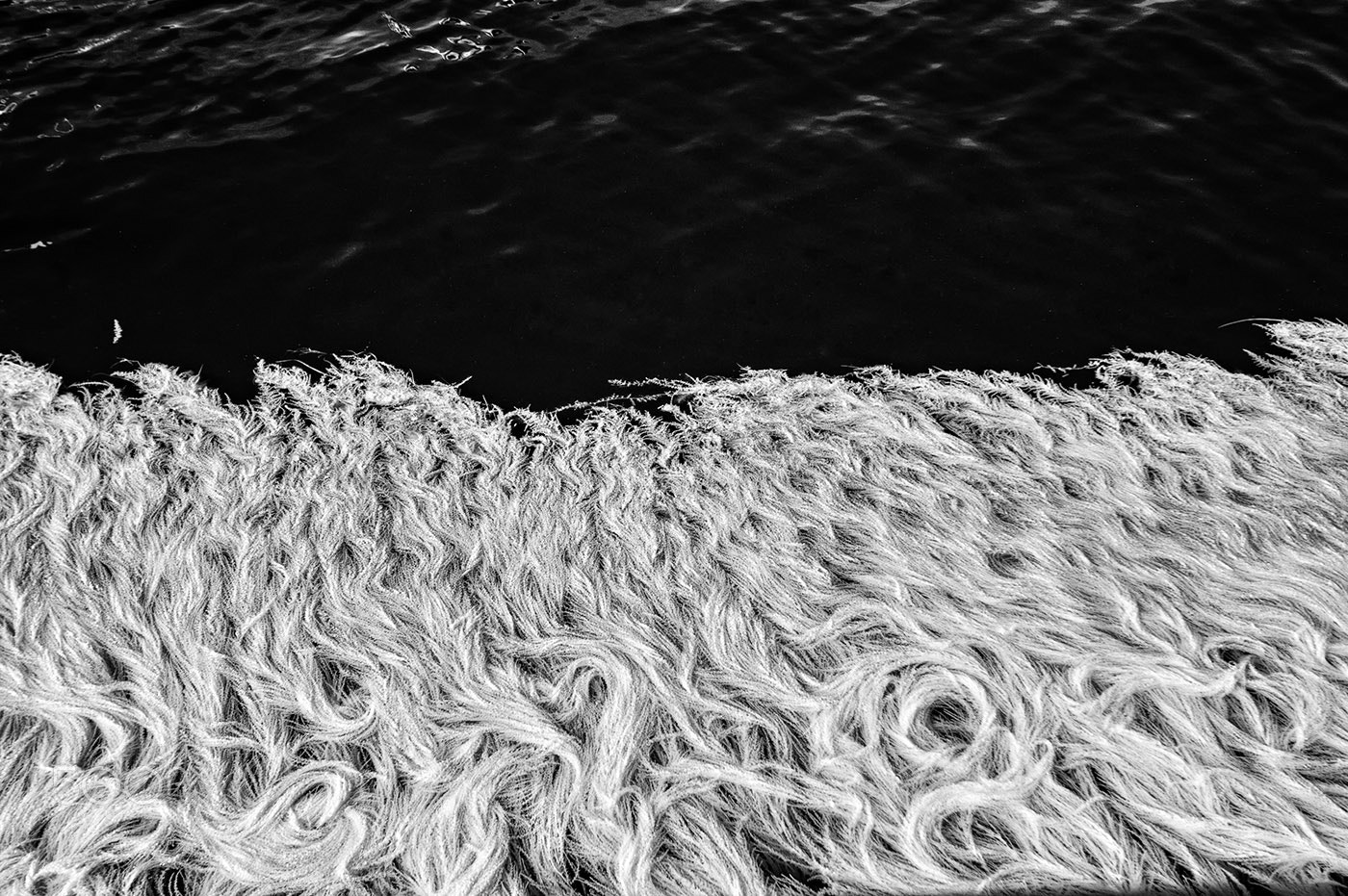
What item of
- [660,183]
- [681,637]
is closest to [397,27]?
[660,183]

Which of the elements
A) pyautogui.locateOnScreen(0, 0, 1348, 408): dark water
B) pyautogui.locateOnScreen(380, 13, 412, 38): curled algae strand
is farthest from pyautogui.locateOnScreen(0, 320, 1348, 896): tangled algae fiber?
pyautogui.locateOnScreen(380, 13, 412, 38): curled algae strand

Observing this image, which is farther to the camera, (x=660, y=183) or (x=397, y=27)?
(x=397, y=27)

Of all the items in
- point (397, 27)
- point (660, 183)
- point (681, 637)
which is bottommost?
point (681, 637)

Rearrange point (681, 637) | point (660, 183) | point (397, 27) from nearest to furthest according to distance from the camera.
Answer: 1. point (681, 637)
2. point (660, 183)
3. point (397, 27)

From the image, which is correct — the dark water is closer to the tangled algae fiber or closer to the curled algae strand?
the curled algae strand

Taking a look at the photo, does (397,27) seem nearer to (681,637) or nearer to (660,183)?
(660,183)

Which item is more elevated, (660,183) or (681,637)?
(660,183)

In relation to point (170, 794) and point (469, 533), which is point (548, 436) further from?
point (170, 794)

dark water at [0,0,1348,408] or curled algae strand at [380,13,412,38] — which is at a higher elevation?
curled algae strand at [380,13,412,38]
